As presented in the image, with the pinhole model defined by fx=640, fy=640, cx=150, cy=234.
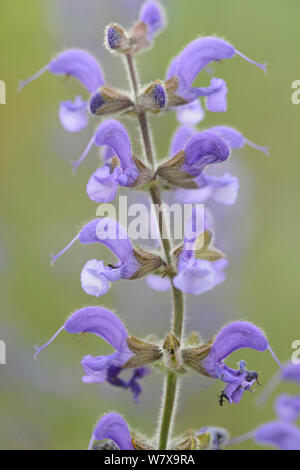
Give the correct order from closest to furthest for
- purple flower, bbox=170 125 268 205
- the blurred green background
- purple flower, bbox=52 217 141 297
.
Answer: purple flower, bbox=52 217 141 297
purple flower, bbox=170 125 268 205
the blurred green background

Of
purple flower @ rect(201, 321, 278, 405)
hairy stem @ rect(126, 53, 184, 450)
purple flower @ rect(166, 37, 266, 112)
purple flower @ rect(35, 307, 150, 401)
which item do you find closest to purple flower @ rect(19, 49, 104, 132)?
hairy stem @ rect(126, 53, 184, 450)

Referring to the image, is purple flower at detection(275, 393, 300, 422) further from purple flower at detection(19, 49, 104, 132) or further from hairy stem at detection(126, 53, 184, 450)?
purple flower at detection(19, 49, 104, 132)

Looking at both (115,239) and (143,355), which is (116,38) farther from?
(143,355)

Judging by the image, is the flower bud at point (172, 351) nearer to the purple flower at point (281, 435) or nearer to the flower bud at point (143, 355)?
the flower bud at point (143, 355)

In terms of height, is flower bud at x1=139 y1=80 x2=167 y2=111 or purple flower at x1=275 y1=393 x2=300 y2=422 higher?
flower bud at x1=139 y1=80 x2=167 y2=111

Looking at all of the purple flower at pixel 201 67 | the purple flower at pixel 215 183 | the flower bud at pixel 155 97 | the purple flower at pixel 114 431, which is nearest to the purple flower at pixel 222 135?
the purple flower at pixel 215 183

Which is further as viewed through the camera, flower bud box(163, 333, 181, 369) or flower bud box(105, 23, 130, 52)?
flower bud box(105, 23, 130, 52)

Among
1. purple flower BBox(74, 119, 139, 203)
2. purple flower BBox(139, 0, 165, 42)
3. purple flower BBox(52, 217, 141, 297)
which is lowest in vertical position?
purple flower BBox(52, 217, 141, 297)
